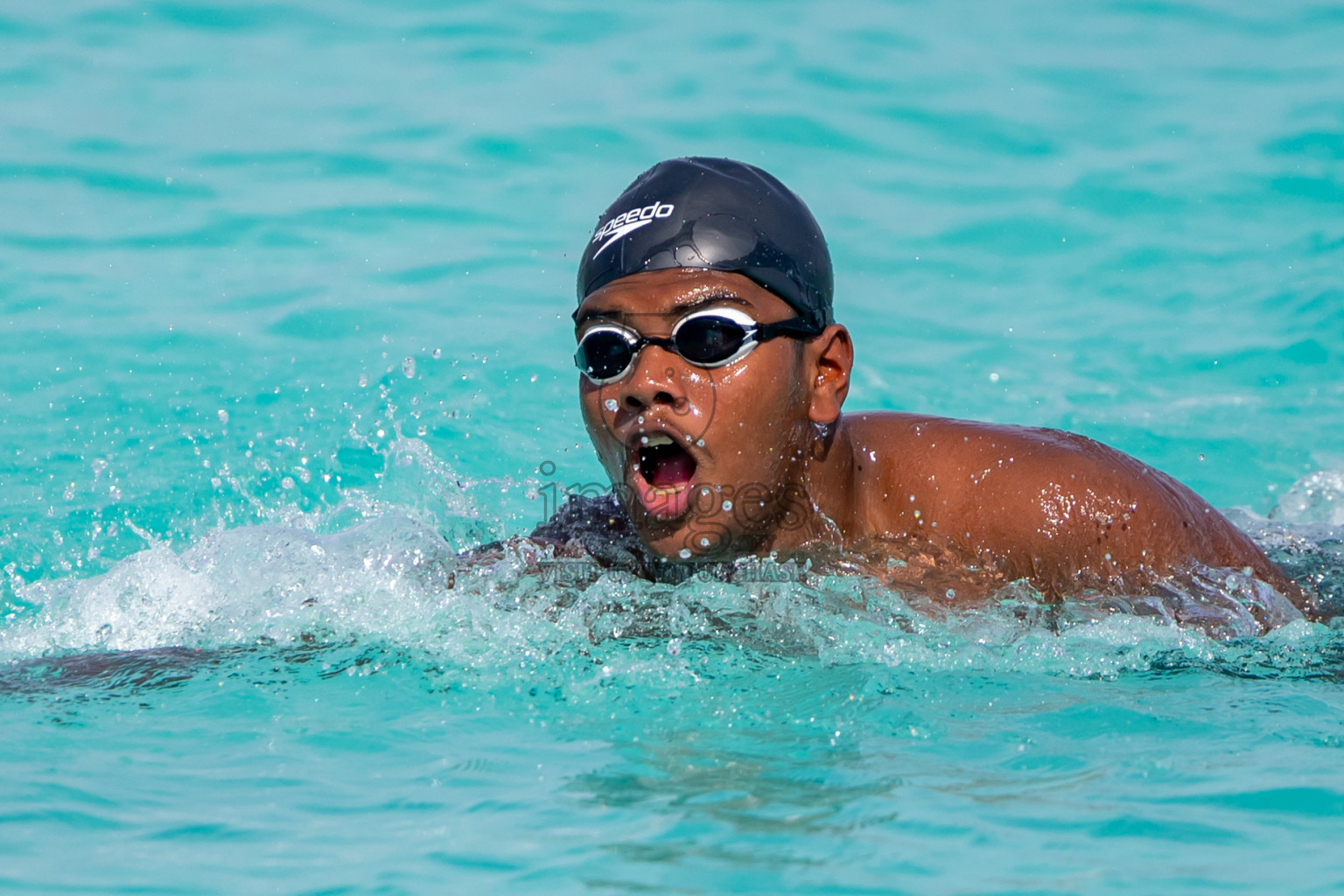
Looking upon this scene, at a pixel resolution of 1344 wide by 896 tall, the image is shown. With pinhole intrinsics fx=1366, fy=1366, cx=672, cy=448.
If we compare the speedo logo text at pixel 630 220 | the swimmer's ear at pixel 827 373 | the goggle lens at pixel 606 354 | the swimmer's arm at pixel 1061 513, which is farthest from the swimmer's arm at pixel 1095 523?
the speedo logo text at pixel 630 220

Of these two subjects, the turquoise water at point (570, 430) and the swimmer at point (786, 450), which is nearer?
the turquoise water at point (570, 430)

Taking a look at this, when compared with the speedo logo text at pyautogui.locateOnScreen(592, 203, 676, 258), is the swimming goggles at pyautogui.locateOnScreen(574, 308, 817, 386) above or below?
below

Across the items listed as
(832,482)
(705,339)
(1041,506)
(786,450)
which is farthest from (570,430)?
(1041,506)

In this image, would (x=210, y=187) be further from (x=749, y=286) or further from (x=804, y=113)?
(x=749, y=286)

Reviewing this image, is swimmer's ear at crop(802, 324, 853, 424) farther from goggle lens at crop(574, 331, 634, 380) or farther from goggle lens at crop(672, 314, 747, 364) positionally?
goggle lens at crop(574, 331, 634, 380)

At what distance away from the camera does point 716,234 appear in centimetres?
382

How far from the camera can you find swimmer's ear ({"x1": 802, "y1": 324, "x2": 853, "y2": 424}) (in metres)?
3.97

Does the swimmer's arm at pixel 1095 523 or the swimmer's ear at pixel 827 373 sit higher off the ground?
the swimmer's ear at pixel 827 373

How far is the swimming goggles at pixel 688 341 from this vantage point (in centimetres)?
369

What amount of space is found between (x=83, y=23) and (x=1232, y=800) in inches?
442

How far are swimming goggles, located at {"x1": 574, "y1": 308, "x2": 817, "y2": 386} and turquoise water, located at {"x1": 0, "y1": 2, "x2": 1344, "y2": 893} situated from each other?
2.16ft

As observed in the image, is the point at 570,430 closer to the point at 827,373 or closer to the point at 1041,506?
the point at 827,373

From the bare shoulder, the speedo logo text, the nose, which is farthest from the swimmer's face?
the bare shoulder

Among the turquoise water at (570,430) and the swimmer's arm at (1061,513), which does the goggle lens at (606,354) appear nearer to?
the turquoise water at (570,430)
